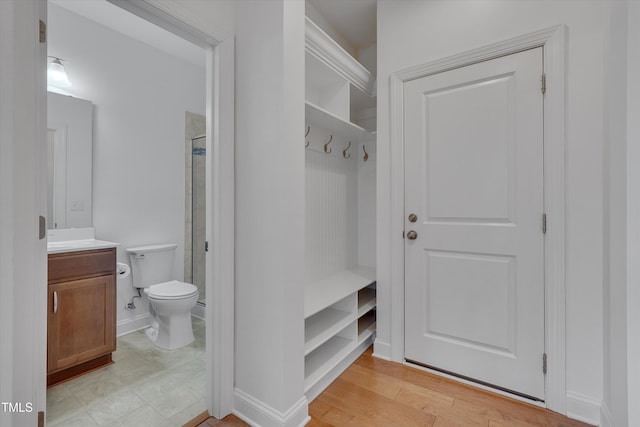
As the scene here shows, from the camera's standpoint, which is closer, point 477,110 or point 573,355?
point 573,355

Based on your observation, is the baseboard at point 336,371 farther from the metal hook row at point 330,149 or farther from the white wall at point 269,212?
the metal hook row at point 330,149

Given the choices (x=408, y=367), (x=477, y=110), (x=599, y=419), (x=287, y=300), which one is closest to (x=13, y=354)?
(x=287, y=300)

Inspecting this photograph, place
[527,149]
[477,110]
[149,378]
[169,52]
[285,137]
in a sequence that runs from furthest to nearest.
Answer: [169,52] → [149,378] → [477,110] → [527,149] → [285,137]

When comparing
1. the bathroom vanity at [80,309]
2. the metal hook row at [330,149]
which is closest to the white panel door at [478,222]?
the metal hook row at [330,149]

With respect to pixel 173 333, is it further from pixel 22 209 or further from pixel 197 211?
pixel 22 209

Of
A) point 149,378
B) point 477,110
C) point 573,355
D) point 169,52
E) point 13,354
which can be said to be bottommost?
point 149,378

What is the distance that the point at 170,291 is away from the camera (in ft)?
7.80

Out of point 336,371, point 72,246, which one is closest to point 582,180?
point 336,371

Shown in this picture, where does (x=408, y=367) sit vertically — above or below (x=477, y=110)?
below

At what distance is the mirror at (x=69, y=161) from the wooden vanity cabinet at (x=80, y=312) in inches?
21.1

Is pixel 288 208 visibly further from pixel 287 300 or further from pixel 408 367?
pixel 408 367

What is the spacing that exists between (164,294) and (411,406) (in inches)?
74.4

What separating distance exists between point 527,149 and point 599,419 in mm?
1411

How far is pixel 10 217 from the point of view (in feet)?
2.93
